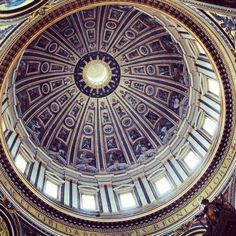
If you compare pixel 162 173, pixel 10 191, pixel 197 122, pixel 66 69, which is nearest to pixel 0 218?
pixel 10 191

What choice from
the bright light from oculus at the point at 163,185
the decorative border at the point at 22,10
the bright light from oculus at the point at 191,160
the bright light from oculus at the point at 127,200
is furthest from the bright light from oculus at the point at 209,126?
the decorative border at the point at 22,10

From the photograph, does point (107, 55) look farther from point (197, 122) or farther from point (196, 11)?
point (196, 11)

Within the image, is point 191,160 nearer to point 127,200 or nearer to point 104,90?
point 127,200

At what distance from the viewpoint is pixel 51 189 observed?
20.9 m

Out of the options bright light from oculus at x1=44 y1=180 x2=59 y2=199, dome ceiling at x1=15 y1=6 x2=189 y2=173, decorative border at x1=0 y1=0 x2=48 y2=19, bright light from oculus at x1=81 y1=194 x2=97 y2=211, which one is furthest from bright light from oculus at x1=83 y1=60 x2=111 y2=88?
decorative border at x1=0 y1=0 x2=48 y2=19

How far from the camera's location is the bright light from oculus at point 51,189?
67.2 ft

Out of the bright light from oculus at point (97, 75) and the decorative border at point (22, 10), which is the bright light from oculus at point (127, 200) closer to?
the bright light from oculus at point (97, 75)

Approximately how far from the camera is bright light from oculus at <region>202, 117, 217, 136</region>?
20.8 meters

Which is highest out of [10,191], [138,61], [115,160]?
[138,61]

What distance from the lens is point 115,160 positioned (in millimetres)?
26094

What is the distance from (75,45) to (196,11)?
12934mm

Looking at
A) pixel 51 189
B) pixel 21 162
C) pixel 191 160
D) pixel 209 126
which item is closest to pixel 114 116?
pixel 191 160

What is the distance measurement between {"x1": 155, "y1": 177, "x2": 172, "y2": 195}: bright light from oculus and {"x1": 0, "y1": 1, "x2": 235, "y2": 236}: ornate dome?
65mm

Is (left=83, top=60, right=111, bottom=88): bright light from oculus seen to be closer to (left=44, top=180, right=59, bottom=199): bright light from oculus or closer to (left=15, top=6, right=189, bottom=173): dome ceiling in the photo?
(left=15, top=6, right=189, bottom=173): dome ceiling
